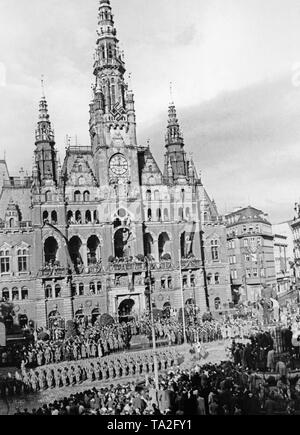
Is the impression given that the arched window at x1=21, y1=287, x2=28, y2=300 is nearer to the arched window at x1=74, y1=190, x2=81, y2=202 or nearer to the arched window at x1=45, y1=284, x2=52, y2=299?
the arched window at x1=45, y1=284, x2=52, y2=299

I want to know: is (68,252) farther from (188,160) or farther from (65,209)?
(188,160)

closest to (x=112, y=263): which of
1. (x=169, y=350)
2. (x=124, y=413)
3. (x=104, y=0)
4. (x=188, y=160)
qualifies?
(x=188, y=160)

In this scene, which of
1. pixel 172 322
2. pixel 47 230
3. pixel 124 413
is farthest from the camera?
pixel 47 230

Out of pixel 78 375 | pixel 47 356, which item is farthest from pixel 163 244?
pixel 78 375

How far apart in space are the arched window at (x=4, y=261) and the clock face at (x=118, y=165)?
1531cm

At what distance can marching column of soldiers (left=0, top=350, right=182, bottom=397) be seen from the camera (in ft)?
98.9

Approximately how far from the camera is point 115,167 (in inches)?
2458

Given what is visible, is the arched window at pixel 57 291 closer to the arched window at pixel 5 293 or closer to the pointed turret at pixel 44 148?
the arched window at pixel 5 293

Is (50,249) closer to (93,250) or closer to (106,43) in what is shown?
(93,250)

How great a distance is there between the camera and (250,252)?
7856cm

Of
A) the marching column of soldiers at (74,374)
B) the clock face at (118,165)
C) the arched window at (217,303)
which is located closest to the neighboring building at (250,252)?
the arched window at (217,303)

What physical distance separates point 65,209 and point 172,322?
60.4ft
